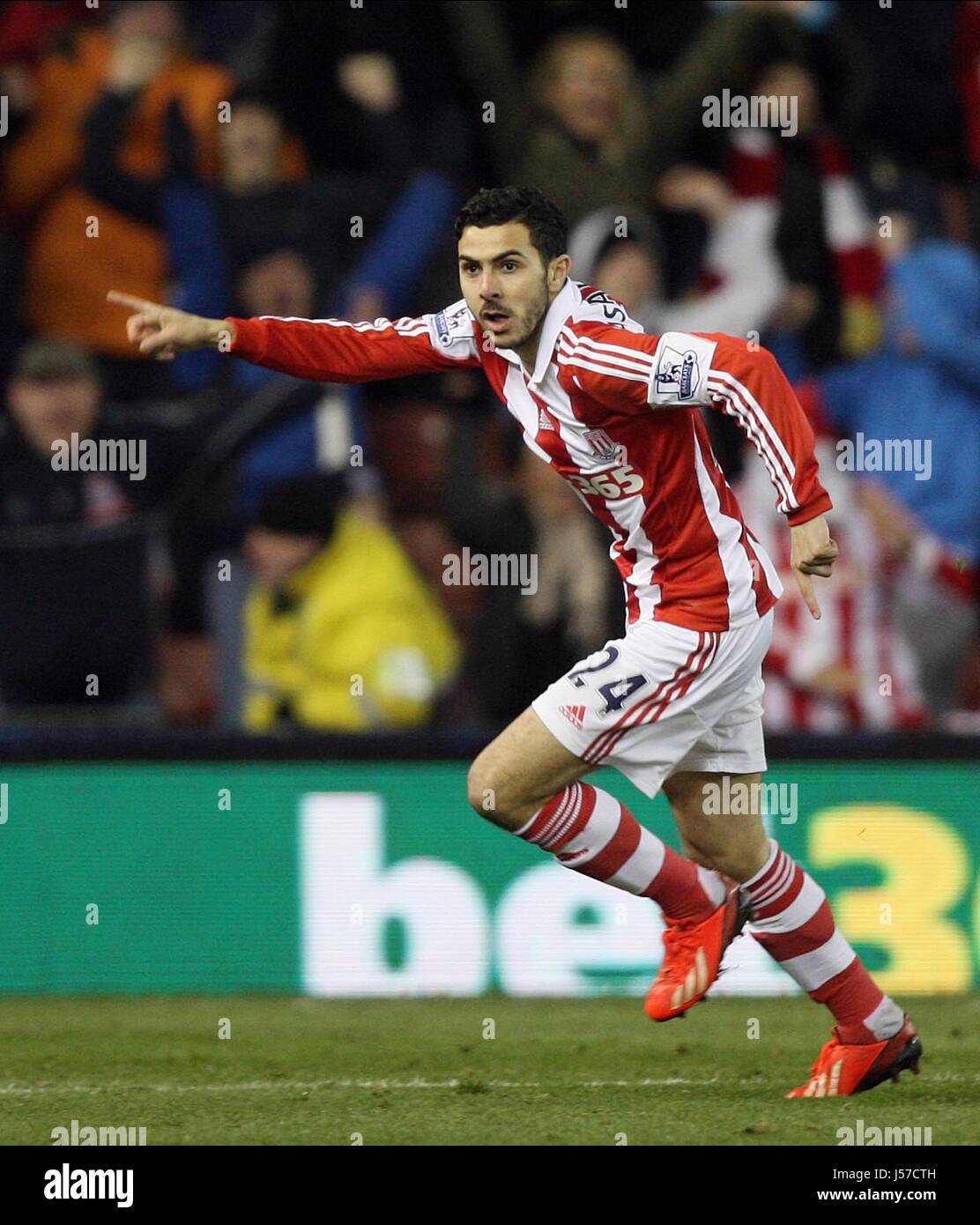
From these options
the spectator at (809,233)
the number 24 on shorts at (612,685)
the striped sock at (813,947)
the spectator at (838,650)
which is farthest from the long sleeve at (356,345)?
the spectator at (809,233)

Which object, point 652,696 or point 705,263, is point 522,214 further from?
point 705,263

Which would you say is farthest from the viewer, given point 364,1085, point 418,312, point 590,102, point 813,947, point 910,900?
point 590,102

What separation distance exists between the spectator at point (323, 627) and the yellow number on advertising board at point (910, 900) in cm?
188

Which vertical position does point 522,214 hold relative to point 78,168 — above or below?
below

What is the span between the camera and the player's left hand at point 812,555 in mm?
5355

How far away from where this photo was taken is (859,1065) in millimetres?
6145

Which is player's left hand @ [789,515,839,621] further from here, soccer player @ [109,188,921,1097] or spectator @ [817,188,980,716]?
spectator @ [817,188,980,716]

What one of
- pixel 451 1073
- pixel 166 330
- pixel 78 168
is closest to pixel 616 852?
pixel 451 1073

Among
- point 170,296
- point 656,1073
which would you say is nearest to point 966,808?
point 656,1073

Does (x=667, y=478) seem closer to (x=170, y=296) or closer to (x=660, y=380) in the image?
(x=660, y=380)

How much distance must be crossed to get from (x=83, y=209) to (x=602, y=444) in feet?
15.1

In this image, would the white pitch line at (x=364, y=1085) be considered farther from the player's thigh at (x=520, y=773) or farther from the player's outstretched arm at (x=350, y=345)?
the player's outstretched arm at (x=350, y=345)

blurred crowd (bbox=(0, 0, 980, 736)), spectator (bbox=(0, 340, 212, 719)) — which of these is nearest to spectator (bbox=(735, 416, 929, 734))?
blurred crowd (bbox=(0, 0, 980, 736))

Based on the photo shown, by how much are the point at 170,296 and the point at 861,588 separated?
328 cm
